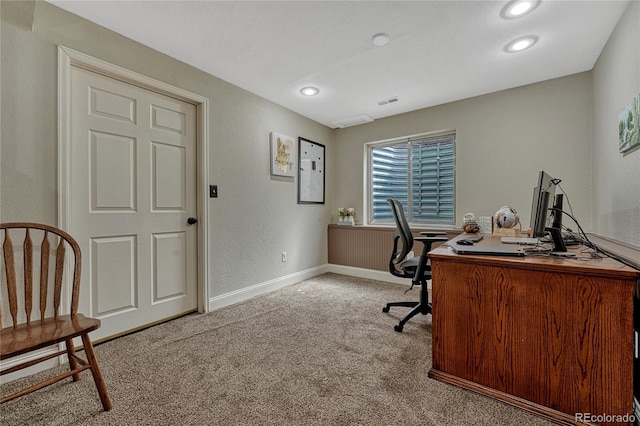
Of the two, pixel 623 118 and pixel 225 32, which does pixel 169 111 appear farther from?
pixel 623 118

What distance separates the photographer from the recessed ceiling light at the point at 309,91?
9.87ft

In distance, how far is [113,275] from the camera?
2.11 meters

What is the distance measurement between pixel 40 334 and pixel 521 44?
3.56m

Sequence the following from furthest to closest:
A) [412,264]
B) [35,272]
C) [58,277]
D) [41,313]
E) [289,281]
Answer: [289,281] < [412,264] < [35,272] < [58,277] < [41,313]

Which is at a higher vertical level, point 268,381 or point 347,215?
point 347,215

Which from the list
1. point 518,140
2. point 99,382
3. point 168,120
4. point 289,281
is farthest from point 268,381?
point 518,140

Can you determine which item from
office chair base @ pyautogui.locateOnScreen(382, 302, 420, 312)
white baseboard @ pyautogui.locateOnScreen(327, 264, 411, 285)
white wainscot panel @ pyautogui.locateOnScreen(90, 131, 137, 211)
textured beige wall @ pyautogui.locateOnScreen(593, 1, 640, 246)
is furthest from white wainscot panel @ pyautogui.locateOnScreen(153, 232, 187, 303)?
Result: textured beige wall @ pyautogui.locateOnScreen(593, 1, 640, 246)

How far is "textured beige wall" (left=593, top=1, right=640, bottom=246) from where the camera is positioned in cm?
172

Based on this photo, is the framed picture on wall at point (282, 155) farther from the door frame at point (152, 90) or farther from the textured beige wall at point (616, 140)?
the textured beige wall at point (616, 140)

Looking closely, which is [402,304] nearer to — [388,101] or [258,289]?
[258,289]

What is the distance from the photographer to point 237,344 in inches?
79.6

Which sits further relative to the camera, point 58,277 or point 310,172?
point 310,172

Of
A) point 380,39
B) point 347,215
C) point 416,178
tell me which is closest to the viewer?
point 380,39

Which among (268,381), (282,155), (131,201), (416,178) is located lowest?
(268,381)
